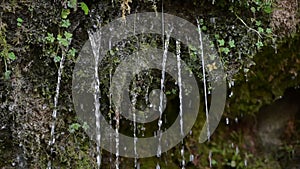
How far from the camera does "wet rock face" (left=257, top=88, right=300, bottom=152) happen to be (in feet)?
12.1

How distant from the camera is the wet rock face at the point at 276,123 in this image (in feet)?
12.1

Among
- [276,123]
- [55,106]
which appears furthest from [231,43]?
[276,123]

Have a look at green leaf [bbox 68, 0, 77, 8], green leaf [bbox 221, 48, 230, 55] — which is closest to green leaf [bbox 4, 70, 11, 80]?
green leaf [bbox 68, 0, 77, 8]

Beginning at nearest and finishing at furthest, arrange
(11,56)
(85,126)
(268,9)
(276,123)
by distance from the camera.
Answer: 1. (11,56)
2. (85,126)
3. (268,9)
4. (276,123)

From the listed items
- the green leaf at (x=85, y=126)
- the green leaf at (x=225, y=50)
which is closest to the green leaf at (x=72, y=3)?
the green leaf at (x=85, y=126)

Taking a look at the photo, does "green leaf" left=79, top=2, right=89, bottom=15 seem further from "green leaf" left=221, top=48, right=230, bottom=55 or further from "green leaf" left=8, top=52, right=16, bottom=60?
"green leaf" left=221, top=48, right=230, bottom=55

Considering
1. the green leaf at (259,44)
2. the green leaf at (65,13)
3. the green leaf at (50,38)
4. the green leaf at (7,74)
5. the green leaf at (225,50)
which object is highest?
the green leaf at (65,13)

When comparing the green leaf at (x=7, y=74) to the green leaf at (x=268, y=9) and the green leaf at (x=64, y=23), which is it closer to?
the green leaf at (x=64, y=23)

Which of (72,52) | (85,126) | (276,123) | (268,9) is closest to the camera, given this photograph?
(72,52)

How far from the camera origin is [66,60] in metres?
2.47

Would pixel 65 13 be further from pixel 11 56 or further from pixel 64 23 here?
pixel 11 56

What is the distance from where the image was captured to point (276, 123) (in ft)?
12.2

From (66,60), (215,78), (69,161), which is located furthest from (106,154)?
(215,78)

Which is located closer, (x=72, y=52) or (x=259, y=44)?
(x=72, y=52)
